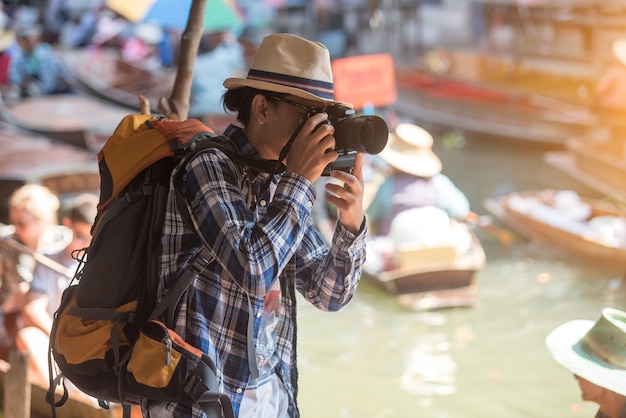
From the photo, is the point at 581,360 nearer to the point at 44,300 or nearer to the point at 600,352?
the point at 600,352

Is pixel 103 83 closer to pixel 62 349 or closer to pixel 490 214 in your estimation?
pixel 490 214

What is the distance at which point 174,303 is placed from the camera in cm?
139

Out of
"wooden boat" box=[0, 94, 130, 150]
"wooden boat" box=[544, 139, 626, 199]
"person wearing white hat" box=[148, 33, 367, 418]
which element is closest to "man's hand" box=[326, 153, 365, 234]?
"person wearing white hat" box=[148, 33, 367, 418]

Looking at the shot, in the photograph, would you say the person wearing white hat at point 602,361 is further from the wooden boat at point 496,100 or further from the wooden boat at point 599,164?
the wooden boat at point 496,100

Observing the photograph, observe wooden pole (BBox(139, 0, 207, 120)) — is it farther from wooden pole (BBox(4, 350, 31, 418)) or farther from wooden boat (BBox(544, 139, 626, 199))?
wooden boat (BBox(544, 139, 626, 199))

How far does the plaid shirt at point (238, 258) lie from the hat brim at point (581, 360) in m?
0.78

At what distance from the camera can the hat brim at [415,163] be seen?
5.54 meters

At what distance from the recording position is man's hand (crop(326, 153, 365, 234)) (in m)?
1.48

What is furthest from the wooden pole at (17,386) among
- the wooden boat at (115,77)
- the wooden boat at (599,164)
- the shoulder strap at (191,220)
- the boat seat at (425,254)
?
the wooden boat at (115,77)

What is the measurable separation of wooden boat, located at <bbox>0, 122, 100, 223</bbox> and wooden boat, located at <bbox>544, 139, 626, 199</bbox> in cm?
472

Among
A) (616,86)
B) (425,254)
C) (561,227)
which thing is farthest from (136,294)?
(616,86)

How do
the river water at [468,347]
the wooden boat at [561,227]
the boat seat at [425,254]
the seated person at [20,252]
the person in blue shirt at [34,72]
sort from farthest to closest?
the person in blue shirt at [34,72], the wooden boat at [561,227], the boat seat at [425,254], the river water at [468,347], the seated person at [20,252]

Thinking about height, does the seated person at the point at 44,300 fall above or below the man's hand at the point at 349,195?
below

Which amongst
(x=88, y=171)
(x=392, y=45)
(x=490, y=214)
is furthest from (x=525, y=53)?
(x=88, y=171)
